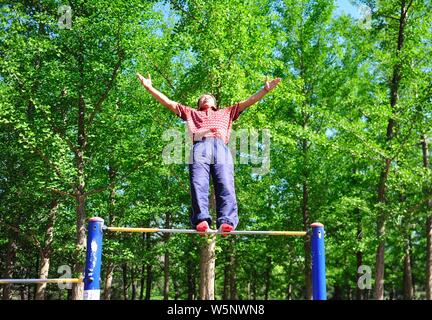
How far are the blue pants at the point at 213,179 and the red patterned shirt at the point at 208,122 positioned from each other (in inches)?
Result: 4.8

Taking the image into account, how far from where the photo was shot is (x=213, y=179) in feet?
17.9

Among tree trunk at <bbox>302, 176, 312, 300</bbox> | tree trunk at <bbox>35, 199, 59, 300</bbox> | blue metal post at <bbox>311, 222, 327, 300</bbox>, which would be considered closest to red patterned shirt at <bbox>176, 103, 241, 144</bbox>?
blue metal post at <bbox>311, 222, 327, 300</bbox>

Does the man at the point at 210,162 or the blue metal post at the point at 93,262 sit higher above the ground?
the man at the point at 210,162

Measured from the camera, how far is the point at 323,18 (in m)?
17.3

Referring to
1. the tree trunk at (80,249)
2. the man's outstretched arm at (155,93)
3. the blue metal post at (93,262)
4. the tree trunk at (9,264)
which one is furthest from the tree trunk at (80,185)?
the blue metal post at (93,262)

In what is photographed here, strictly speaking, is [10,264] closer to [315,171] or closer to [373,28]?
[315,171]

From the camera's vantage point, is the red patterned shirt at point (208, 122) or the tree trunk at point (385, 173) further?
the tree trunk at point (385, 173)

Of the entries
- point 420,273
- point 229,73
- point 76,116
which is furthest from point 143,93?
point 420,273

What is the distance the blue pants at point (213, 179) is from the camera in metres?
5.15

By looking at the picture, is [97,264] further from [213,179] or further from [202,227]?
[213,179]

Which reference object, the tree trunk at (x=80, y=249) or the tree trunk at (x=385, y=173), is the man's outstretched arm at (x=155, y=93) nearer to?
the tree trunk at (x=80, y=249)

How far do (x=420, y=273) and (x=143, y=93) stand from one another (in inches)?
1040

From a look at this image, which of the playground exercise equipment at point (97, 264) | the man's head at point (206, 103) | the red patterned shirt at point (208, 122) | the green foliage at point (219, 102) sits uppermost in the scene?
the green foliage at point (219, 102)

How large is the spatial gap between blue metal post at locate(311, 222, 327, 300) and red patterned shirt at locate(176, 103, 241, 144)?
166 cm
